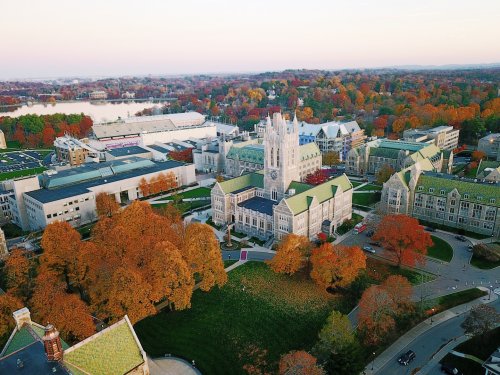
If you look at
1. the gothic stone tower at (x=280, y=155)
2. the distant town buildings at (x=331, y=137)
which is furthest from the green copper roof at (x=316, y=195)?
the distant town buildings at (x=331, y=137)

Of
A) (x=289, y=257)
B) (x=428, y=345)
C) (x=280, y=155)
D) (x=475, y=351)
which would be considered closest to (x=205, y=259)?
(x=289, y=257)

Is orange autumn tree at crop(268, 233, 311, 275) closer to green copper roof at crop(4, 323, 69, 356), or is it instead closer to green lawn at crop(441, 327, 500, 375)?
green lawn at crop(441, 327, 500, 375)

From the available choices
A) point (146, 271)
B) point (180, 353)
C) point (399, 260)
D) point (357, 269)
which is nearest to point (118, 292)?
point (146, 271)

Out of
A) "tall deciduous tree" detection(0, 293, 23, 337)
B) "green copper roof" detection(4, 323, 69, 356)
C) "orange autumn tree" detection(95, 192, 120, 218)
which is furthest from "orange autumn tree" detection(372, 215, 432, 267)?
"orange autumn tree" detection(95, 192, 120, 218)

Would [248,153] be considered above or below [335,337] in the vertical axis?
above

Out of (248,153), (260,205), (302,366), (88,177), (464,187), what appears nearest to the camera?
(302,366)

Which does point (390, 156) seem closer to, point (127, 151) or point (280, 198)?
point (280, 198)
